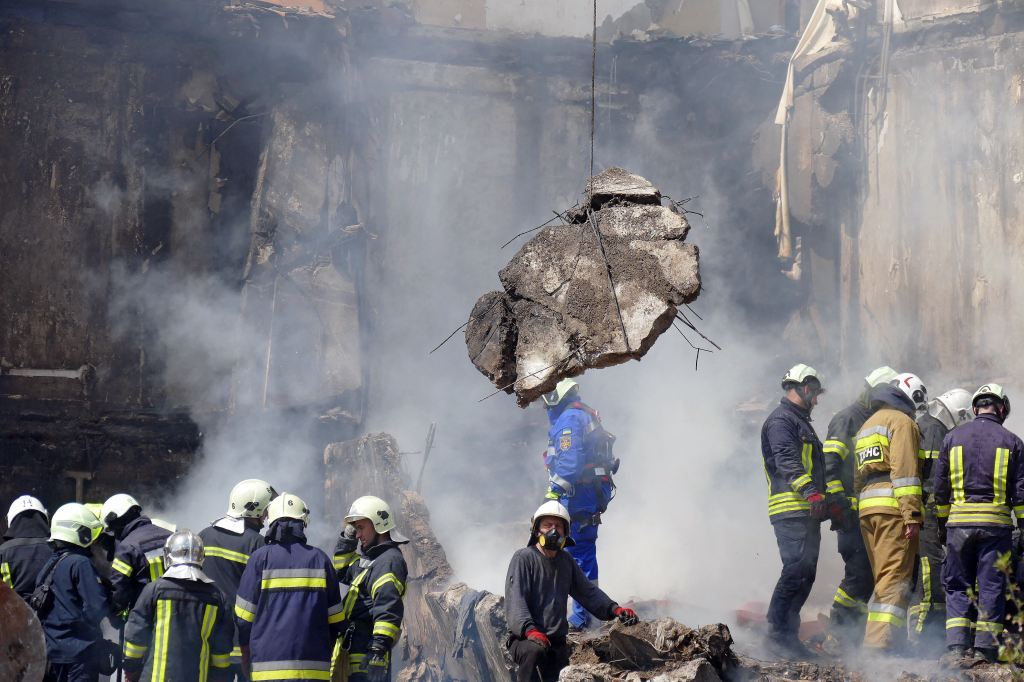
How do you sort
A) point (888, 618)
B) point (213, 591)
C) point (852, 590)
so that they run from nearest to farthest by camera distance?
point (213, 591), point (888, 618), point (852, 590)

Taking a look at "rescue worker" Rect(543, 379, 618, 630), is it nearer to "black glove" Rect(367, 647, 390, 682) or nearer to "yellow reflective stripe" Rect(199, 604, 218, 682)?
"black glove" Rect(367, 647, 390, 682)

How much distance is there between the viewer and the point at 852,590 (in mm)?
7969

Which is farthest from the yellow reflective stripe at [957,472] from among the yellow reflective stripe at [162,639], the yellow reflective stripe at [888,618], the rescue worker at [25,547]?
the rescue worker at [25,547]

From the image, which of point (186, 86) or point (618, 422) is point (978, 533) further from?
point (186, 86)

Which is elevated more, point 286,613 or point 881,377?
point 881,377

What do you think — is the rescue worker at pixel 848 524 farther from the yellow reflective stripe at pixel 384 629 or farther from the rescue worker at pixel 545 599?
the yellow reflective stripe at pixel 384 629

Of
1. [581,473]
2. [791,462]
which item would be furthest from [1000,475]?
[581,473]

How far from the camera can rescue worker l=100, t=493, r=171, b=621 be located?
6816 millimetres

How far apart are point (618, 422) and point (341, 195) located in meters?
4.53

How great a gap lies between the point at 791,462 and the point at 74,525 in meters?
4.65

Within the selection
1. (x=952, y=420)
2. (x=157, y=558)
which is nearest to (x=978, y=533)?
(x=952, y=420)

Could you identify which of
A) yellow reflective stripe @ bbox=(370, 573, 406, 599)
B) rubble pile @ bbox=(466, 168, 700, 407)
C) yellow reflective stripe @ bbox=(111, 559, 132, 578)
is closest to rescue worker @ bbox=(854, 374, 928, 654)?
rubble pile @ bbox=(466, 168, 700, 407)

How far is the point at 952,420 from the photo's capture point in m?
8.21

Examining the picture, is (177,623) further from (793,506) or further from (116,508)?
(793,506)
